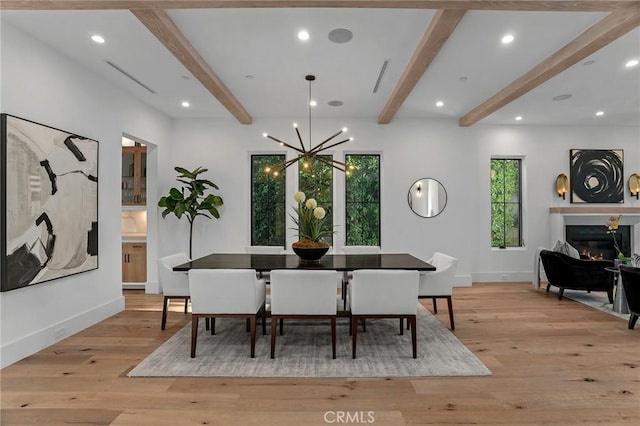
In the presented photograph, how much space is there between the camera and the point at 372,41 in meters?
3.41

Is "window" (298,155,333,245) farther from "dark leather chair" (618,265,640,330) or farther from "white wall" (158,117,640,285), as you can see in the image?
"dark leather chair" (618,265,640,330)

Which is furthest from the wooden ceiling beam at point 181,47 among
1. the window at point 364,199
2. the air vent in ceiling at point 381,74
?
the window at point 364,199

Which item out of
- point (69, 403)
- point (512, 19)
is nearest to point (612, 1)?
point (512, 19)

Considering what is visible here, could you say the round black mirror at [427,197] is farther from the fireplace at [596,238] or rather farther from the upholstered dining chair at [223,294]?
the upholstered dining chair at [223,294]

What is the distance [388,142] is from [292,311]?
4.04 m

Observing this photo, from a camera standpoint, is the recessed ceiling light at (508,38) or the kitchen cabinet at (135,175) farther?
the kitchen cabinet at (135,175)

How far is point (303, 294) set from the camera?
10.2 feet

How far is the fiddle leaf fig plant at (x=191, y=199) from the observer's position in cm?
557

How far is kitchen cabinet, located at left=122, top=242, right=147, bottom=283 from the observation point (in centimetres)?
587

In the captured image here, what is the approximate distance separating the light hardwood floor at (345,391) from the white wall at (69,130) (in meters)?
0.25

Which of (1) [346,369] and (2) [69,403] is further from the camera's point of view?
(1) [346,369]

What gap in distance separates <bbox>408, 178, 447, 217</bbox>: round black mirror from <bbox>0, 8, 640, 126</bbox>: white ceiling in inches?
50.0

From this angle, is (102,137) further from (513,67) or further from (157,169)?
(513,67)

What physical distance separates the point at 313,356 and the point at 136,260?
4023 mm
